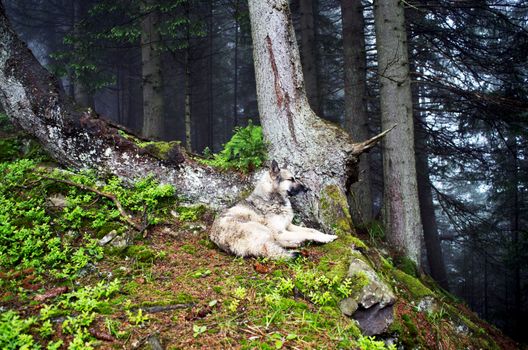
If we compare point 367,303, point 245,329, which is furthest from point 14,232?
point 367,303

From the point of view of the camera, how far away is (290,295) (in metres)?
3.22

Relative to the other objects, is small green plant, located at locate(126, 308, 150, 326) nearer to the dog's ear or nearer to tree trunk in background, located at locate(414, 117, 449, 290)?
the dog's ear

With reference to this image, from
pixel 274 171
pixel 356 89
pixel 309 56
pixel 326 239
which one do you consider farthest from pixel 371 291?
pixel 309 56

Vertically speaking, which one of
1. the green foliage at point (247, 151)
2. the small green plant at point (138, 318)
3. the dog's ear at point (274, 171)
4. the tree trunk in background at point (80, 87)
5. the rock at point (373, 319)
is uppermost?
the tree trunk in background at point (80, 87)

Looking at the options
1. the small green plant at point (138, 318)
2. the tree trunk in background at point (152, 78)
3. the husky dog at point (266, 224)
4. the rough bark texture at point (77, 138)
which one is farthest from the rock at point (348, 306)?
the tree trunk in background at point (152, 78)

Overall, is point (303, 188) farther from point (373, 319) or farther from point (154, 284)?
point (154, 284)

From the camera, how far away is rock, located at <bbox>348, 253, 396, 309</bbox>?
3.30m

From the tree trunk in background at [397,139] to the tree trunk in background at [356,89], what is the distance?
2.73 metres

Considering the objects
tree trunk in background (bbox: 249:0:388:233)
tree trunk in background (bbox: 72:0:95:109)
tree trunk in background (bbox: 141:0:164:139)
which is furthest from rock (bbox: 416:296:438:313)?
tree trunk in background (bbox: 72:0:95:109)

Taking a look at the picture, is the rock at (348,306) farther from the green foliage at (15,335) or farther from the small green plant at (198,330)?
the green foliage at (15,335)

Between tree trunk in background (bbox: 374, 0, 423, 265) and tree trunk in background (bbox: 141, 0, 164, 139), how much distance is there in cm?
880

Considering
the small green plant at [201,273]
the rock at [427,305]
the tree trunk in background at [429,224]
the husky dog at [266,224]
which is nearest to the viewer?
the small green plant at [201,273]

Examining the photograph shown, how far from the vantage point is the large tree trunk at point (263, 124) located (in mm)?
5109

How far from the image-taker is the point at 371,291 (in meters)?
3.37
